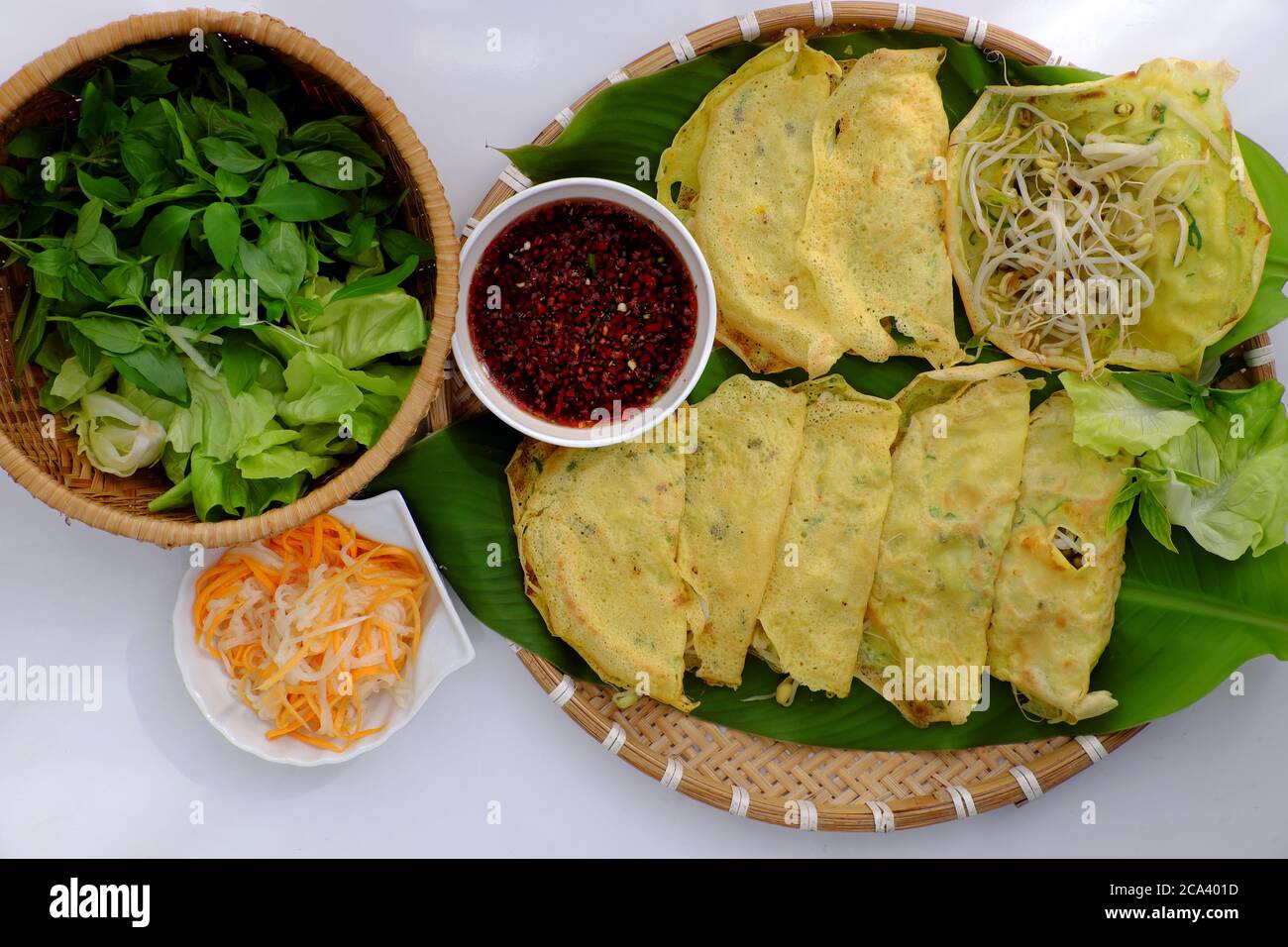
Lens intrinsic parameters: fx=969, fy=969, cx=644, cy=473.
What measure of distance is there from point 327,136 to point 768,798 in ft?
8.03

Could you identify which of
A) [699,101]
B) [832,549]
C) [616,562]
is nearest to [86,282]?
[616,562]

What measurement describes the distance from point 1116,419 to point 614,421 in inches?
61.2

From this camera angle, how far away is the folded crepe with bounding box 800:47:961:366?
306 centimetres

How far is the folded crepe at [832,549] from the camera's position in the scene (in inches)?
120

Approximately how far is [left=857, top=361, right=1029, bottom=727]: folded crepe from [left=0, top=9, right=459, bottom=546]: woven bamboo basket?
1513 mm

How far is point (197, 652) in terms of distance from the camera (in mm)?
3043

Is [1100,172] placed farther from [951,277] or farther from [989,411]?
[989,411]

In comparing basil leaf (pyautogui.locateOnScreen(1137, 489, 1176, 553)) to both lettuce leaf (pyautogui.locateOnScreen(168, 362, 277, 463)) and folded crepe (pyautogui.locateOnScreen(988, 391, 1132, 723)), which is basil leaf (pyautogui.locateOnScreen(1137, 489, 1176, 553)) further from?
lettuce leaf (pyautogui.locateOnScreen(168, 362, 277, 463))

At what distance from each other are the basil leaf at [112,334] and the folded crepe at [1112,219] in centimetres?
243

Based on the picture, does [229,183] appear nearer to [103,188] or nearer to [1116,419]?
[103,188]

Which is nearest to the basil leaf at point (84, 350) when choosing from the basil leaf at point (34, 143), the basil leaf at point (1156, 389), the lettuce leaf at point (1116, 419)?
the basil leaf at point (34, 143)

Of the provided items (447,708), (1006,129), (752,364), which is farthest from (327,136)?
(1006,129)

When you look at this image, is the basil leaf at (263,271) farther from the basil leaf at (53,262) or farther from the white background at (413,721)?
the white background at (413,721)

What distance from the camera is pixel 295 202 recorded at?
103 inches
